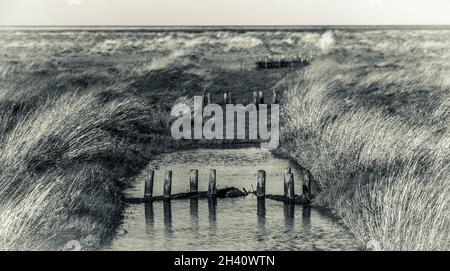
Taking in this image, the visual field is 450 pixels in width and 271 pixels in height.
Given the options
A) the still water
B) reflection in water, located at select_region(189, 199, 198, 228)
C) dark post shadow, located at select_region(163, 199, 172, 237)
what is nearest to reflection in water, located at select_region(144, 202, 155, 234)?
the still water

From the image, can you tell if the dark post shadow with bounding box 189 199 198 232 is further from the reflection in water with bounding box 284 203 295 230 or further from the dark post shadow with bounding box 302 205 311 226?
the dark post shadow with bounding box 302 205 311 226

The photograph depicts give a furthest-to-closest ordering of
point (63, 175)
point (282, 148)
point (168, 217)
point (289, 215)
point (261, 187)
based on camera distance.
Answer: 1. point (282, 148)
2. point (261, 187)
3. point (289, 215)
4. point (168, 217)
5. point (63, 175)

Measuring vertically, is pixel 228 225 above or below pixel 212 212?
below

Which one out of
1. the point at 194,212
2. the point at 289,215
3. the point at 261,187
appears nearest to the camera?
the point at 289,215

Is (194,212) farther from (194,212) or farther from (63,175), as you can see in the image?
(63,175)

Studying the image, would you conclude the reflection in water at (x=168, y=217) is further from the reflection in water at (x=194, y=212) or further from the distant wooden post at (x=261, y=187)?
the distant wooden post at (x=261, y=187)

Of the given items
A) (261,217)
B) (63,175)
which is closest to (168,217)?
(261,217)

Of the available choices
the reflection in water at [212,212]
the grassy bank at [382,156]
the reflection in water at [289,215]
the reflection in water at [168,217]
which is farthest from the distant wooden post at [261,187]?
the reflection in water at [168,217]
